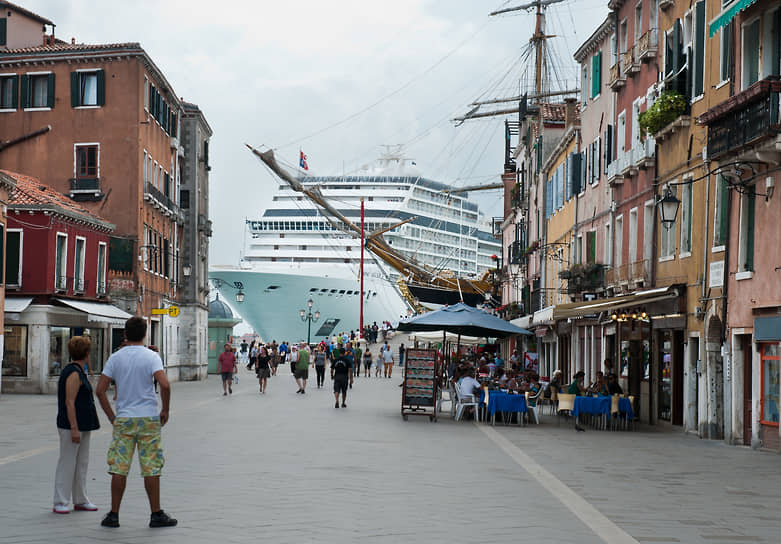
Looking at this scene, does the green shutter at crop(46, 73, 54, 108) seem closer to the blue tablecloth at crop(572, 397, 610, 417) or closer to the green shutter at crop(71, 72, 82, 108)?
the green shutter at crop(71, 72, 82, 108)

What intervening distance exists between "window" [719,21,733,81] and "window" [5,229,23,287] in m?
22.5

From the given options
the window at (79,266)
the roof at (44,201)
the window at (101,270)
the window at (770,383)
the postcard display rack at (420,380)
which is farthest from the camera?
the window at (101,270)

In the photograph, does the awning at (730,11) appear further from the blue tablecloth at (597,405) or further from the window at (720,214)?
the blue tablecloth at (597,405)

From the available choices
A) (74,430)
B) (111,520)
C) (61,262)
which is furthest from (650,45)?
(111,520)

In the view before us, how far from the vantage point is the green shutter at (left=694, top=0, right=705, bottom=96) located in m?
21.7

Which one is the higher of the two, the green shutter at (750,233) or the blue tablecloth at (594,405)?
the green shutter at (750,233)

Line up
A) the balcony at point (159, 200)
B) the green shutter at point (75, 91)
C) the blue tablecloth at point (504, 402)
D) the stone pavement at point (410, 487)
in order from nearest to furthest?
1. the stone pavement at point (410, 487)
2. the blue tablecloth at point (504, 402)
3. the green shutter at point (75, 91)
4. the balcony at point (159, 200)

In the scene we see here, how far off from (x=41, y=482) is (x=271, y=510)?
10.7 feet

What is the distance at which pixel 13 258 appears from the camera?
34906mm

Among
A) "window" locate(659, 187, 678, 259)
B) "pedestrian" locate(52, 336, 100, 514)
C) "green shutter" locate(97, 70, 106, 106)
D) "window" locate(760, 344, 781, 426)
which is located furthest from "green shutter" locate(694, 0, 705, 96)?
"green shutter" locate(97, 70, 106, 106)

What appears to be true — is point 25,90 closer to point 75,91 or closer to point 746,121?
point 75,91

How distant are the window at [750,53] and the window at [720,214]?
1881mm

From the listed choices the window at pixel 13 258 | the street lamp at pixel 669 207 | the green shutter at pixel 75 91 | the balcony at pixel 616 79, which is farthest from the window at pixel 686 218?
the green shutter at pixel 75 91

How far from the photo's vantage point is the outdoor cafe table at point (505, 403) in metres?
23.3
